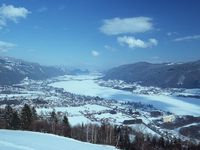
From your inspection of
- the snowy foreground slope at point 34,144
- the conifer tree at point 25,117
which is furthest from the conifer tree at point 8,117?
the snowy foreground slope at point 34,144

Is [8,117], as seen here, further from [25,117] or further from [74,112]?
[74,112]

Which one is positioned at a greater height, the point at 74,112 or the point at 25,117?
the point at 25,117

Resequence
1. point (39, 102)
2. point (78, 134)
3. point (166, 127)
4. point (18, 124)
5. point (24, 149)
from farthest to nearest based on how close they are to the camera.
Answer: point (39, 102) < point (166, 127) < point (78, 134) < point (18, 124) < point (24, 149)

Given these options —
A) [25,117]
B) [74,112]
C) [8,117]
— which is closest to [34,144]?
[25,117]

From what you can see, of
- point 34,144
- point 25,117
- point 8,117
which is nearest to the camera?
point 34,144

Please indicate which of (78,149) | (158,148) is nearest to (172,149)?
(158,148)

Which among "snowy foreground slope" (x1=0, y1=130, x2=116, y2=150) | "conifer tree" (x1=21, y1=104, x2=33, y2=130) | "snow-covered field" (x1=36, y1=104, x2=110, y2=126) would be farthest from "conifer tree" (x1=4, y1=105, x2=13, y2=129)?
"snow-covered field" (x1=36, y1=104, x2=110, y2=126)

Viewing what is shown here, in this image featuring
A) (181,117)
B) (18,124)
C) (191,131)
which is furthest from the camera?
(181,117)

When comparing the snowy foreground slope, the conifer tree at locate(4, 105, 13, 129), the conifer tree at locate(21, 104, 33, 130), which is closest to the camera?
the snowy foreground slope

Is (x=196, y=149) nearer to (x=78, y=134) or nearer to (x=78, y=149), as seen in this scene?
(x=78, y=134)

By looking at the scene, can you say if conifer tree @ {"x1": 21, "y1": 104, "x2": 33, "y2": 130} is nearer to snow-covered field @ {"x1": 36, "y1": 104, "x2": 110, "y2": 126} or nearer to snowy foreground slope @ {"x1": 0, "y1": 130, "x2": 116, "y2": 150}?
snowy foreground slope @ {"x1": 0, "y1": 130, "x2": 116, "y2": 150}

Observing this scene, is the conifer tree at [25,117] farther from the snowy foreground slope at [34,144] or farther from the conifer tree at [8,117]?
the snowy foreground slope at [34,144]
